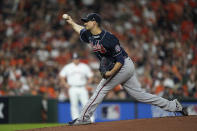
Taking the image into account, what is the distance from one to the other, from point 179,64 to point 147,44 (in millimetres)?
1971

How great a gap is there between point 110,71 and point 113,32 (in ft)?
33.9

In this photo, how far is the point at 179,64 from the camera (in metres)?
17.9

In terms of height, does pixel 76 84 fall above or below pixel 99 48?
below

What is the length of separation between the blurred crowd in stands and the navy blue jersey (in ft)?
23.5

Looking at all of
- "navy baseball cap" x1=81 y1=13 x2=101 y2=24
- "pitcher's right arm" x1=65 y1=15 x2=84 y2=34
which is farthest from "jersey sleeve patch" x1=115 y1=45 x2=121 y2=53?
"pitcher's right arm" x1=65 y1=15 x2=84 y2=34

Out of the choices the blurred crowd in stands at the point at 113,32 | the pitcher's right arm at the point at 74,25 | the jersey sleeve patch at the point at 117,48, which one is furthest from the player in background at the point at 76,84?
the jersey sleeve patch at the point at 117,48

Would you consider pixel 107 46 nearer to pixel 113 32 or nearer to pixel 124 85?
pixel 124 85

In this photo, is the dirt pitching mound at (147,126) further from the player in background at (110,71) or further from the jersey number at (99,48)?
the jersey number at (99,48)

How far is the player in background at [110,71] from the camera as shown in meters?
7.68

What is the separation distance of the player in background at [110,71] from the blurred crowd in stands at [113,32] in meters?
6.82

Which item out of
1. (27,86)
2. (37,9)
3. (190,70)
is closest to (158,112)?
(190,70)

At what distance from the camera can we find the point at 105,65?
7.78 meters

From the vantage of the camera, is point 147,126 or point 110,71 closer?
point 147,126

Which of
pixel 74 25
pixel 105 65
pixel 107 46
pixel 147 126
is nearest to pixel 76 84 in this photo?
pixel 74 25
